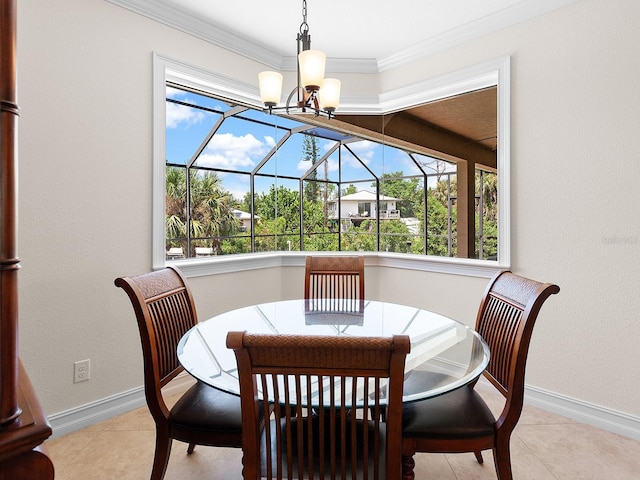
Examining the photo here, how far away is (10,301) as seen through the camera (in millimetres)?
671

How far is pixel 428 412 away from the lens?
1.48 meters

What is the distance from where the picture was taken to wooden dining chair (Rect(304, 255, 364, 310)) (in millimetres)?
2600

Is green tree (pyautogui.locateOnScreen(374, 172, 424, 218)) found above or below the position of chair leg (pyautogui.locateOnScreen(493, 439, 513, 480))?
above

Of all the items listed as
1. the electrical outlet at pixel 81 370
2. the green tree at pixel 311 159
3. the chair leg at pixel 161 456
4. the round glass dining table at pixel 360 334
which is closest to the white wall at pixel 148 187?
the electrical outlet at pixel 81 370

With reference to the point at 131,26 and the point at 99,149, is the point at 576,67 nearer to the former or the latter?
the point at 131,26

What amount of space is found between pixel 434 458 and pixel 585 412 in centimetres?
107

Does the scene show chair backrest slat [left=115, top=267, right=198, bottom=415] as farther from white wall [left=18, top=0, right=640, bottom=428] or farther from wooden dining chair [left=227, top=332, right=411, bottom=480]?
white wall [left=18, top=0, right=640, bottom=428]

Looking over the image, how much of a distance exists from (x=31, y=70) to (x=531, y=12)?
300cm

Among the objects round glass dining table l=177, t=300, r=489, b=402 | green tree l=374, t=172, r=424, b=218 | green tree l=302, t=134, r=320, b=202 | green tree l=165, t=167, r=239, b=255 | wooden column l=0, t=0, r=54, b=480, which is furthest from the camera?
green tree l=302, t=134, r=320, b=202

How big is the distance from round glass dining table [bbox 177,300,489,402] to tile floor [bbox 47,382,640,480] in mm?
724

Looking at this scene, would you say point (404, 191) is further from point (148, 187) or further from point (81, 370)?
point (81, 370)

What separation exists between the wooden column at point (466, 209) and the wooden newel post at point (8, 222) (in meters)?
2.84

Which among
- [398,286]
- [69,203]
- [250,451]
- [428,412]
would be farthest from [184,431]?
[398,286]

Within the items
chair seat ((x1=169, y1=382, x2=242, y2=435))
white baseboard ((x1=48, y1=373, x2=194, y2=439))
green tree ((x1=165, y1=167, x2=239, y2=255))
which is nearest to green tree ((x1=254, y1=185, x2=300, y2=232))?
green tree ((x1=165, y1=167, x2=239, y2=255))
